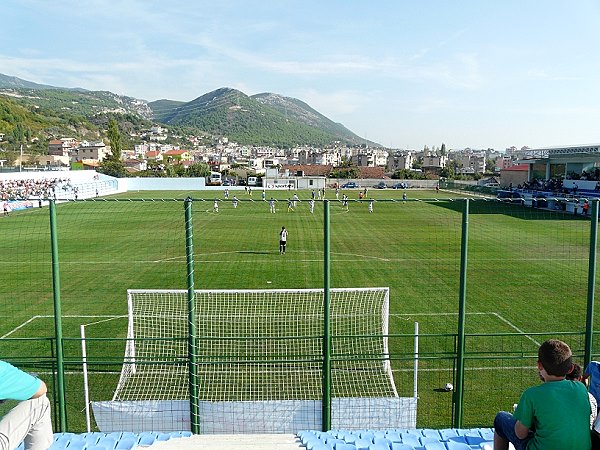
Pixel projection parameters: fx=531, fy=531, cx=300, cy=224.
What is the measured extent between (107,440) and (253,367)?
4494 mm

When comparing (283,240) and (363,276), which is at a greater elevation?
(283,240)

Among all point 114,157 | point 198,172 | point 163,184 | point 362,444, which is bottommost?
point 362,444

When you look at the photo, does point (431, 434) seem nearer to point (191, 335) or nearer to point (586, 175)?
point (191, 335)

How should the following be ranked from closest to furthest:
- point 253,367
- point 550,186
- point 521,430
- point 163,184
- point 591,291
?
point 521,430, point 591,291, point 253,367, point 550,186, point 163,184

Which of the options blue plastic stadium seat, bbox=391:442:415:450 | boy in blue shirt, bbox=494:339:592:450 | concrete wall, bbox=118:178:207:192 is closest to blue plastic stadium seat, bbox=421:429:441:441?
blue plastic stadium seat, bbox=391:442:415:450

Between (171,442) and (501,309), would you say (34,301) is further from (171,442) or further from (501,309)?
(501,309)

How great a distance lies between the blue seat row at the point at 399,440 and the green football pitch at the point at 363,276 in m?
1.06

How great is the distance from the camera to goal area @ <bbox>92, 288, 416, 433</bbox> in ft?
23.2

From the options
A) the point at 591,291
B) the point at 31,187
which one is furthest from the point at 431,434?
the point at 31,187

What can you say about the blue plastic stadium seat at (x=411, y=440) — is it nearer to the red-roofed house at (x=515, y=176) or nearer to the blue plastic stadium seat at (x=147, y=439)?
the blue plastic stadium seat at (x=147, y=439)

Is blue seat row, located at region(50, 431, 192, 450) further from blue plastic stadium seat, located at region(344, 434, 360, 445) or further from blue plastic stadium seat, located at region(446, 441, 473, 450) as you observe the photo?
blue plastic stadium seat, located at region(446, 441, 473, 450)

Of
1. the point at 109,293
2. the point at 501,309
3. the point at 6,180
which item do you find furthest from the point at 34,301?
the point at 6,180

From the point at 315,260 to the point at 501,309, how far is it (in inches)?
377

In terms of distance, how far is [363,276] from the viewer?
19.8 metres
